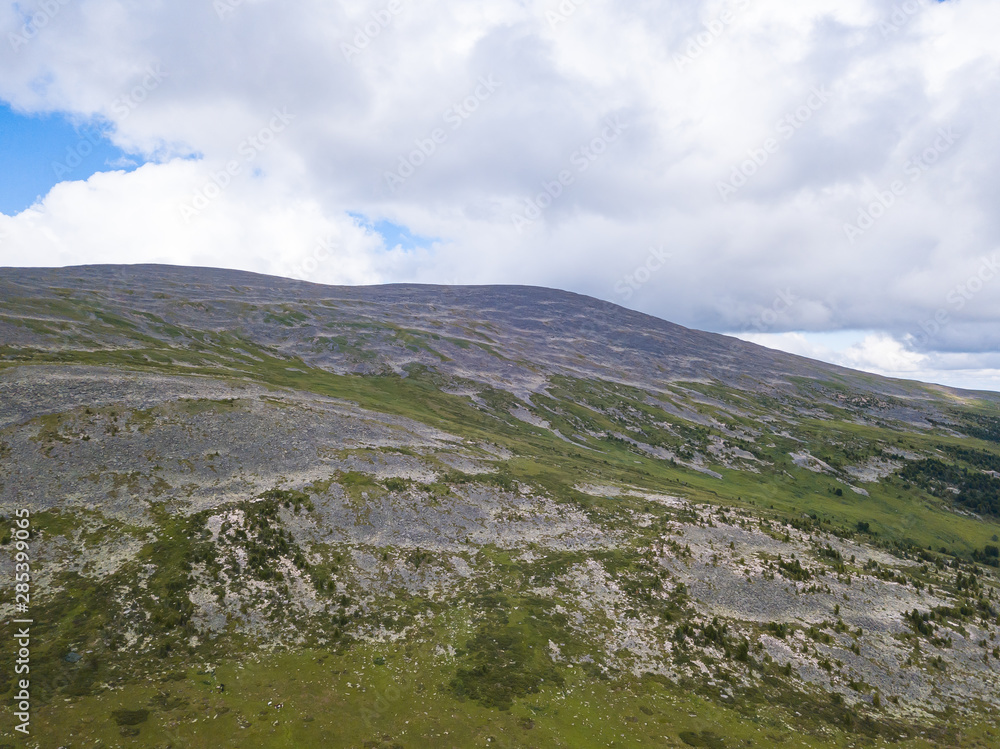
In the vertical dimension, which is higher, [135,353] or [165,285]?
[165,285]

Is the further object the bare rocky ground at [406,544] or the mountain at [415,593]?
the bare rocky ground at [406,544]

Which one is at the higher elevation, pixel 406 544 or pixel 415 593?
pixel 406 544

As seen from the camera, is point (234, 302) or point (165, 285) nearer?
point (234, 302)

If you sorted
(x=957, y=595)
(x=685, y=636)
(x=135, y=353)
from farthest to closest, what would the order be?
(x=135, y=353) < (x=957, y=595) < (x=685, y=636)

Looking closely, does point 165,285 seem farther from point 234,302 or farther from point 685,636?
point 685,636

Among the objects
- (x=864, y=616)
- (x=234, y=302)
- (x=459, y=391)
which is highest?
(x=234, y=302)

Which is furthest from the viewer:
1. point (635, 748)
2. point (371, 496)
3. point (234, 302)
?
point (234, 302)

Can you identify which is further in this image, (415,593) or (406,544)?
(406,544)

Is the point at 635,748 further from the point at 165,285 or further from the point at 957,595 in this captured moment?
the point at 165,285

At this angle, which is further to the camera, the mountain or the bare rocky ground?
the bare rocky ground

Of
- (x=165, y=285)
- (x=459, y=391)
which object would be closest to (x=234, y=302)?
(x=165, y=285)
